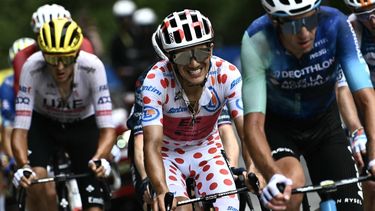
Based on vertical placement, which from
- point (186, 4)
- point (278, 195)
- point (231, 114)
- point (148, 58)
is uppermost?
point (186, 4)

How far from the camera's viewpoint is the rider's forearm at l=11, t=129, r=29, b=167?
11.5m

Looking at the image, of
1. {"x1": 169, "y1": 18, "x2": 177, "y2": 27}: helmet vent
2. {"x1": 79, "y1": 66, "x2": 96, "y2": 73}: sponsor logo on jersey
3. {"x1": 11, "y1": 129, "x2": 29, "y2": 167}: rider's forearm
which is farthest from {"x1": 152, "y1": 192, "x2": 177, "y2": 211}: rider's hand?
{"x1": 79, "y1": 66, "x2": 96, "y2": 73}: sponsor logo on jersey

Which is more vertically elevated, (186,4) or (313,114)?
(186,4)

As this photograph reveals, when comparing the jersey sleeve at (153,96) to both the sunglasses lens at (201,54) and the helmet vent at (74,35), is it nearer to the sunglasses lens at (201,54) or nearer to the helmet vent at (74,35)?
the sunglasses lens at (201,54)

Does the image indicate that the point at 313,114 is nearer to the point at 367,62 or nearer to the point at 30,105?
the point at 367,62

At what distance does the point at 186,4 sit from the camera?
94.8 ft

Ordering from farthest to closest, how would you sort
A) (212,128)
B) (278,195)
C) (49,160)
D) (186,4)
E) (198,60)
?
(186,4), (49,160), (212,128), (198,60), (278,195)

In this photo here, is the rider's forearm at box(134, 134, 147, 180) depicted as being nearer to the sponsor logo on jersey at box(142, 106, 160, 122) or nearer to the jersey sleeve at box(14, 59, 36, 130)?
the sponsor logo on jersey at box(142, 106, 160, 122)

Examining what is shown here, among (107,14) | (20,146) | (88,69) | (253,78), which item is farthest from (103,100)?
(107,14)

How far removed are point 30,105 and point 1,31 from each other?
58.2 ft

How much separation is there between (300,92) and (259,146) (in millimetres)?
961

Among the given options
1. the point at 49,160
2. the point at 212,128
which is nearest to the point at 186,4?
the point at 49,160

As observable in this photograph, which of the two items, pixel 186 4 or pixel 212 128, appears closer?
pixel 212 128

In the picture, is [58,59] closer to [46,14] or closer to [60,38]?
[60,38]
